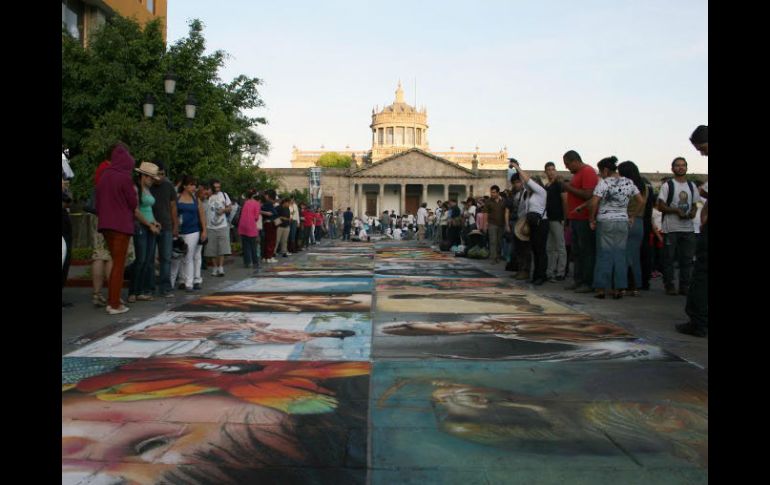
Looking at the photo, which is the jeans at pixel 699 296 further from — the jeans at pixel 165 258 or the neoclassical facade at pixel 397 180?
the neoclassical facade at pixel 397 180

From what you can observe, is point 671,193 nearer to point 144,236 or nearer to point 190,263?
point 190,263

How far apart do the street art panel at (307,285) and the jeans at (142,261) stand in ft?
4.42

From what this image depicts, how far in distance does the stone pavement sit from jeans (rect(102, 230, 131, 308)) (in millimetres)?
325

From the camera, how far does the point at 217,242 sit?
1116cm

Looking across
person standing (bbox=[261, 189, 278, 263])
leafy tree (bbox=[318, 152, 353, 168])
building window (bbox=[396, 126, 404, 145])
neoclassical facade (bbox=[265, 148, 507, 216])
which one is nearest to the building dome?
building window (bbox=[396, 126, 404, 145])

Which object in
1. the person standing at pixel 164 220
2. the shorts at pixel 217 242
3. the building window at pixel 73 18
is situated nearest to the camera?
the person standing at pixel 164 220

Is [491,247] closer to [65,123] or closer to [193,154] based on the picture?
[193,154]

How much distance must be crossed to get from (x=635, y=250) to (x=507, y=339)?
13.3 ft

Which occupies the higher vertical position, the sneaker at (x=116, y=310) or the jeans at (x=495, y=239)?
the jeans at (x=495, y=239)

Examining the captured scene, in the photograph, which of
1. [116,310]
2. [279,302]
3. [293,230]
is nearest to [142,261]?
[116,310]

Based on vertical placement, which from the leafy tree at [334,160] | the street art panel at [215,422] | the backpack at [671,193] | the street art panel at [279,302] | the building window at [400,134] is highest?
the building window at [400,134]

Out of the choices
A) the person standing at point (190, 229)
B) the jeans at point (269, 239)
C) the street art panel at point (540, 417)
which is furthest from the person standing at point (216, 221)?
the street art panel at point (540, 417)

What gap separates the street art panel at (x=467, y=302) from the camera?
6984 millimetres
